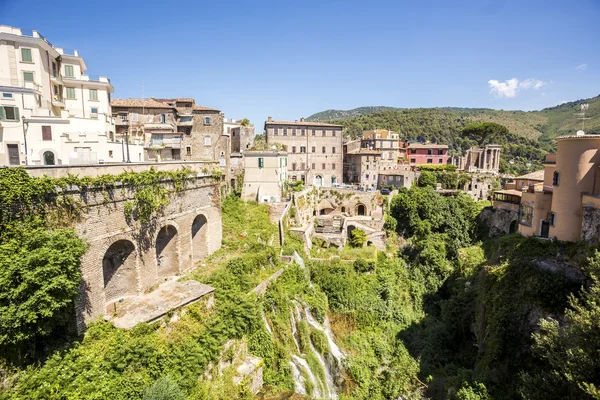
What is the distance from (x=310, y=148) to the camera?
46344 mm

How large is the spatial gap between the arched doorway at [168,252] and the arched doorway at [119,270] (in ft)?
8.93

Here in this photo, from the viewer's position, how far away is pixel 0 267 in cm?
1033

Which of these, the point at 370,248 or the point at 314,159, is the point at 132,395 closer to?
the point at 370,248

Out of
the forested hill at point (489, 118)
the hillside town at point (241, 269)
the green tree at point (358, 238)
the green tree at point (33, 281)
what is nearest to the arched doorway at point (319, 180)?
the hillside town at point (241, 269)

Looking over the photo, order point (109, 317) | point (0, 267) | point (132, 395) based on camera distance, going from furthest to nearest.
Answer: point (109, 317) → point (132, 395) → point (0, 267)

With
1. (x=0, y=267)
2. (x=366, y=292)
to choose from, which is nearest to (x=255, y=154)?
(x=366, y=292)

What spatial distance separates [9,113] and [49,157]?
126 inches

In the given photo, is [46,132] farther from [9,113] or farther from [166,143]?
[166,143]

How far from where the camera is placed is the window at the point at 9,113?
1930cm

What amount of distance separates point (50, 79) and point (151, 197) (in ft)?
51.5

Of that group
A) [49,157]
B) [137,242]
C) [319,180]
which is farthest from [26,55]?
[319,180]

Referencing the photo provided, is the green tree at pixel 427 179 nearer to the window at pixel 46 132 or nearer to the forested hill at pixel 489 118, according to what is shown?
the window at pixel 46 132

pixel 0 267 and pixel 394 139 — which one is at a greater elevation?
pixel 394 139

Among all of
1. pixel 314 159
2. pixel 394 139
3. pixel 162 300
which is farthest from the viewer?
pixel 394 139
